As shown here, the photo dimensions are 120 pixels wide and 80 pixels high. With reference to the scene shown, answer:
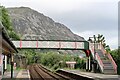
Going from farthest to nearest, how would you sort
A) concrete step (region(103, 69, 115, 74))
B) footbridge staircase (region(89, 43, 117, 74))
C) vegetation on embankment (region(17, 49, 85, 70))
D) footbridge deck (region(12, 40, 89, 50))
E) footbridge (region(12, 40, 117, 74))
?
vegetation on embankment (region(17, 49, 85, 70))
footbridge deck (region(12, 40, 89, 50))
footbridge (region(12, 40, 117, 74))
footbridge staircase (region(89, 43, 117, 74))
concrete step (region(103, 69, 115, 74))

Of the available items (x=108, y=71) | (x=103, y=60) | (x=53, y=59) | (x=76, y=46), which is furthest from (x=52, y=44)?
(x=53, y=59)

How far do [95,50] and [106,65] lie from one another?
18.9 feet


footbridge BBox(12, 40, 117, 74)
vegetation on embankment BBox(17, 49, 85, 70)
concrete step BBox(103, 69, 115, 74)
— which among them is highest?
footbridge BBox(12, 40, 117, 74)

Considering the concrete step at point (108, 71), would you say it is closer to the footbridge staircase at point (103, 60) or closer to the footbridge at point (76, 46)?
the footbridge staircase at point (103, 60)

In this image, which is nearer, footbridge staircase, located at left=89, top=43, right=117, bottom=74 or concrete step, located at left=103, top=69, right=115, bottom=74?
concrete step, located at left=103, top=69, right=115, bottom=74

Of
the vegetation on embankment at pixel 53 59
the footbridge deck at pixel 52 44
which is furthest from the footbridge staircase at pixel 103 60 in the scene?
the vegetation on embankment at pixel 53 59

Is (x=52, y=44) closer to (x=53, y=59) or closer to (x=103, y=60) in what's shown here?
(x=103, y=60)

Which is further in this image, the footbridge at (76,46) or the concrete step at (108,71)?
the footbridge at (76,46)

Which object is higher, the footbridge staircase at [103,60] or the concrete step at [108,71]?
the footbridge staircase at [103,60]

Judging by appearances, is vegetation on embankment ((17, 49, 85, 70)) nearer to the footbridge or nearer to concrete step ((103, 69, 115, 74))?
the footbridge

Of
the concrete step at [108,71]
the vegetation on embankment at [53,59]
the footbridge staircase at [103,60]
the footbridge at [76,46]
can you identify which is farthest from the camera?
the vegetation on embankment at [53,59]

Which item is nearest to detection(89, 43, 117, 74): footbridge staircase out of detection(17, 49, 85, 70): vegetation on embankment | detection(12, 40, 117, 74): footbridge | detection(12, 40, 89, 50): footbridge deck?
detection(12, 40, 117, 74): footbridge

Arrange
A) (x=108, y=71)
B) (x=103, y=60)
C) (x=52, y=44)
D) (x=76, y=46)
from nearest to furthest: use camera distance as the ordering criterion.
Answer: (x=108, y=71), (x=103, y=60), (x=76, y=46), (x=52, y=44)

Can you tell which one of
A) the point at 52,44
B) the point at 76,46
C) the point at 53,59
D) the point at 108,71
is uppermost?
the point at 52,44
